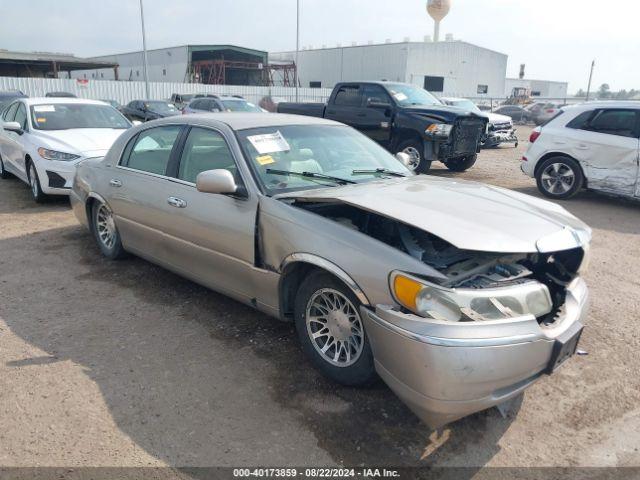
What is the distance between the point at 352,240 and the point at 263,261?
2.70ft

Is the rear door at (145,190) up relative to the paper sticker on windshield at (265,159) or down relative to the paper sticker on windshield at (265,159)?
down

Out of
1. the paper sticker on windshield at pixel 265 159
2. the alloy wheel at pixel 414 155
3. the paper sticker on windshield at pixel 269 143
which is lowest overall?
the alloy wheel at pixel 414 155

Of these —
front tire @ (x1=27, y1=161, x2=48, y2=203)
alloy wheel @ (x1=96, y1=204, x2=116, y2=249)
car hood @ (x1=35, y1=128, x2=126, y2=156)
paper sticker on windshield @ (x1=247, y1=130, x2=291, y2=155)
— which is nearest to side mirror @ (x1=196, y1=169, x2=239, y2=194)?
paper sticker on windshield @ (x1=247, y1=130, x2=291, y2=155)

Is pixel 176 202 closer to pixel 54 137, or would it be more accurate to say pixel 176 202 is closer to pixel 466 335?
pixel 466 335

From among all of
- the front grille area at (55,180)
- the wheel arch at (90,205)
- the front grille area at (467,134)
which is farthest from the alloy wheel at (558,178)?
the front grille area at (55,180)

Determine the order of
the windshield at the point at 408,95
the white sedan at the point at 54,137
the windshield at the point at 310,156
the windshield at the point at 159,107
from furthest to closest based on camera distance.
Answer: the windshield at the point at 159,107 → the windshield at the point at 408,95 → the white sedan at the point at 54,137 → the windshield at the point at 310,156

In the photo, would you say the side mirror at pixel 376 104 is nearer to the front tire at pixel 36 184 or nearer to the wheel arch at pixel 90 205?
the front tire at pixel 36 184

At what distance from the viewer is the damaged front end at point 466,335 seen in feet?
7.86

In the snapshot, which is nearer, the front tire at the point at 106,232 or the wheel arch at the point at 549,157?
the front tire at the point at 106,232

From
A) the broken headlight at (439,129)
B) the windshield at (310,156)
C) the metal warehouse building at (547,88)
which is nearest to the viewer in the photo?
the windshield at (310,156)

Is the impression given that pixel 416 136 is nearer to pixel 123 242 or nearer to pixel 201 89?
pixel 123 242

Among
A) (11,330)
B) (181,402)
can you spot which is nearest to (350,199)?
(181,402)

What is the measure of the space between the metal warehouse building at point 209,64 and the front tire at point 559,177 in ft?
134

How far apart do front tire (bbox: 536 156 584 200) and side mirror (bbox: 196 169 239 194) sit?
722 cm
